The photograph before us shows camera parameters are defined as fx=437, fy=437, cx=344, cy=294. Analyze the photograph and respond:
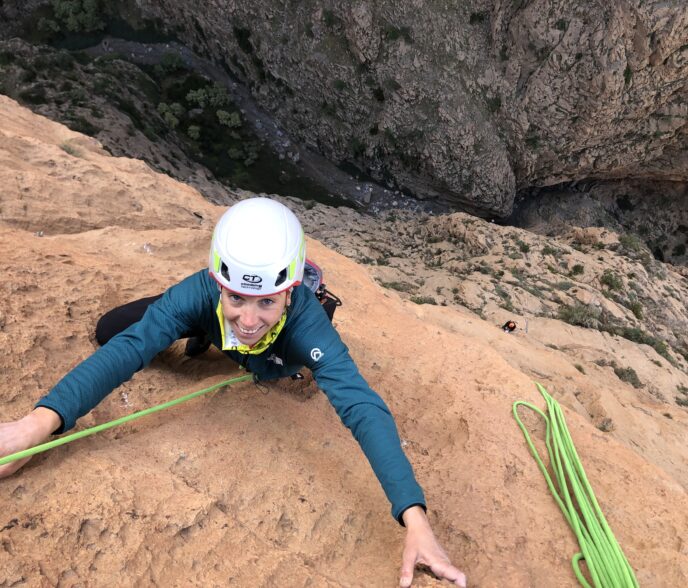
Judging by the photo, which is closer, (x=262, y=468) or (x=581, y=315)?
(x=262, y=468)

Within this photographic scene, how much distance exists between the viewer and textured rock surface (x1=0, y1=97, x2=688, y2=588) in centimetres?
197

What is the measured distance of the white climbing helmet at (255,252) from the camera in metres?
2.35

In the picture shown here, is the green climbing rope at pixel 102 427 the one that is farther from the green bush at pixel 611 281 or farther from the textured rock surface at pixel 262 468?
the green bush at pixel 611 281

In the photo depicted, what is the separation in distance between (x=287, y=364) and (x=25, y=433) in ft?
4.60

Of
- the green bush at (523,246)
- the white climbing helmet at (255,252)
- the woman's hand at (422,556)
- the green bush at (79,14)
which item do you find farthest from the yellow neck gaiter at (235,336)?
the green bush at (79,14)

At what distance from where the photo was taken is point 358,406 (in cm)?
229

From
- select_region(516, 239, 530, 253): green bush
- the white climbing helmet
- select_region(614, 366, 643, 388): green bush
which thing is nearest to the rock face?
select_region(516, 239, 530, 253): green bush

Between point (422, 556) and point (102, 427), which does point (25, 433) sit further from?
point (422, 556)

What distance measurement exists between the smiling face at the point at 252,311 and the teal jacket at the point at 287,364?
179 millimetres

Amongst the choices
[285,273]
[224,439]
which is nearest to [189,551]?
[224,439]

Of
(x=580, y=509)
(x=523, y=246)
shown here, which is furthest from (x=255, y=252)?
(x=523, y=246)

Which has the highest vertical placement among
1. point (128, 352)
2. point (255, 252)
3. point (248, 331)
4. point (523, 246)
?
point (255, 252)

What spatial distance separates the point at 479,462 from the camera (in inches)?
122

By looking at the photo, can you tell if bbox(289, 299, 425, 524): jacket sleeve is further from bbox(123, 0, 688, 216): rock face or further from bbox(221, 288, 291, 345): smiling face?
bbox(123, 0, 688, 216): rock face
